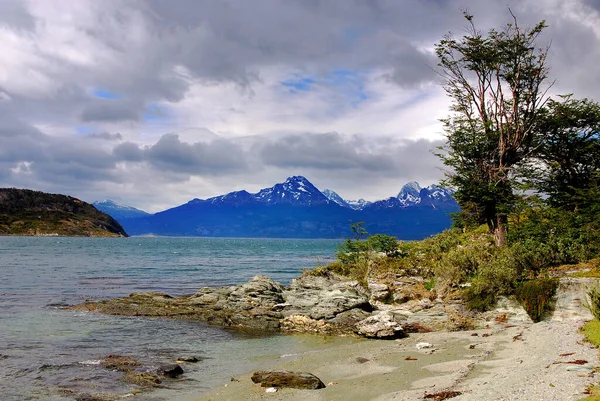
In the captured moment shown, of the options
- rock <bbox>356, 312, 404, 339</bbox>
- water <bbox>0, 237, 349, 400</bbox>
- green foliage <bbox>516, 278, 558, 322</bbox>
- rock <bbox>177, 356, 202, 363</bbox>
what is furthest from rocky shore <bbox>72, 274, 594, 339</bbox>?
rock <bbox>177, 356, 202, 363</bbox>

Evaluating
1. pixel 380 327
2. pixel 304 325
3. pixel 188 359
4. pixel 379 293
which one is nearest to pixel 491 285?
pixel 380 327

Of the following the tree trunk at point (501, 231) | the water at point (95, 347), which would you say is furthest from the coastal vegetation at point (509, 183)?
the water at point (95, 347)

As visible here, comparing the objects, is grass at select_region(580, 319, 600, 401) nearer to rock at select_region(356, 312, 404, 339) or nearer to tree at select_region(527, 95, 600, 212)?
rock at select_region(356, 312, 404, 339)

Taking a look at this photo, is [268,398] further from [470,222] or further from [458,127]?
[470,222]

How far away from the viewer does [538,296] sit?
2008 centimetres

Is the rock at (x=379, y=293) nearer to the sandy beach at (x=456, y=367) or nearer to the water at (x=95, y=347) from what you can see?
the water at (x=95, y=347)

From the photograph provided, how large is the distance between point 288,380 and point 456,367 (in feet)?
17.4

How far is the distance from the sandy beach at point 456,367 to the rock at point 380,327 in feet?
2.62

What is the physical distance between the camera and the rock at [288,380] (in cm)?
1287

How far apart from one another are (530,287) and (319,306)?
35.5 ft

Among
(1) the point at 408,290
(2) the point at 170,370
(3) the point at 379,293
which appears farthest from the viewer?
(3) the point at 379,293

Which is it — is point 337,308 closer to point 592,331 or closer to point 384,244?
point 592,331

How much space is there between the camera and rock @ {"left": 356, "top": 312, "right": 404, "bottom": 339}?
65.6 feet

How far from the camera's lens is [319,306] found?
24906 millimetres
